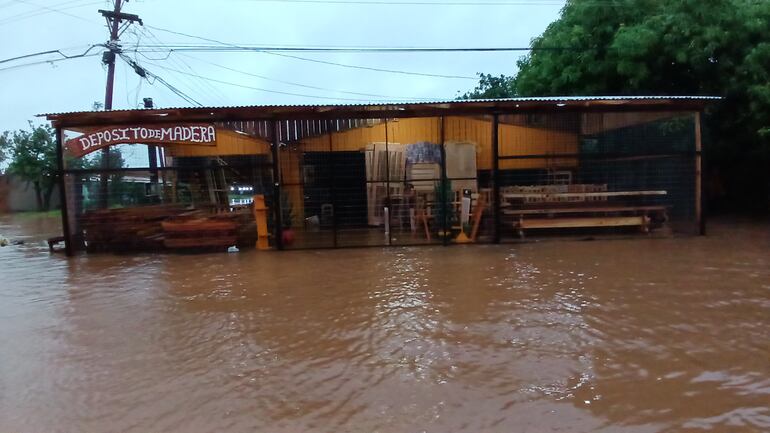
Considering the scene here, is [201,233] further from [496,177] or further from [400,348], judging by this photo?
[400,348]

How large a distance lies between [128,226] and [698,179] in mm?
12205

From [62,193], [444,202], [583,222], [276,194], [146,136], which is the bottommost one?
[583,222]

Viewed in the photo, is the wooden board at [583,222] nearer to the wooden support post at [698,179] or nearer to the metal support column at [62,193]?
the wooden support post at [698,179]

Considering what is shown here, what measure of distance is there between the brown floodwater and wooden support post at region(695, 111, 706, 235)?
2.49 metres

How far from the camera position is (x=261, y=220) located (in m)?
12.2

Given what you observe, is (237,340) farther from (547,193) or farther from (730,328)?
(547,193)

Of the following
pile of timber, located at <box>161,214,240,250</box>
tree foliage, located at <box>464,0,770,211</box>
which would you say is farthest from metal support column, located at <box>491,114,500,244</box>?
pile of timber, located at <box>161,214,240,250</box>

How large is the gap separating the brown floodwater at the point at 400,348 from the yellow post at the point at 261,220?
2555 mm

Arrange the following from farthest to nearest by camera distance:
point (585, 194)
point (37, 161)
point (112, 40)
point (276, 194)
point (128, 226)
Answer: point (37, 161) < point (112, 40) < point (128, 226) < point (585, 194) < point (276, 194)

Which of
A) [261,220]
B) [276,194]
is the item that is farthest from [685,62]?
[261,220]

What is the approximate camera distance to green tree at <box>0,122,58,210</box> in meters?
34.2

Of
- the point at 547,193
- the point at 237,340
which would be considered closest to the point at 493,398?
the point at 237,340

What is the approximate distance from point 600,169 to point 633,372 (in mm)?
9308

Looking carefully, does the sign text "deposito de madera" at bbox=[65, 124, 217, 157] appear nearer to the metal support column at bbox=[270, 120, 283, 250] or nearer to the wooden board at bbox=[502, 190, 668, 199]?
the metal support column at bbox=[270, 120, 283, 250]
